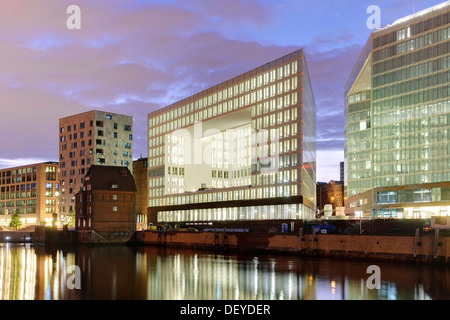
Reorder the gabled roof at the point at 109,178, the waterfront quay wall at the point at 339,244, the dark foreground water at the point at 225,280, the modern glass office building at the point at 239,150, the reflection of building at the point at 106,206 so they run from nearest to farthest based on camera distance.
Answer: the dark foreground water at the point at 225,280
the waterfront quay wall at the point at 339,244
the reflection of building at the point at 106,206
the modern glass office building at the point at 239,150
the gabled roof at the point at 109,178

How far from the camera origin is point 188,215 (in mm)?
139000

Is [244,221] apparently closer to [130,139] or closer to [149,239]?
[149,239]

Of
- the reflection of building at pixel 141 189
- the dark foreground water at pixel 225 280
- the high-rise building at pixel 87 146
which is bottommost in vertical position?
the dark foreground water at pixel 225 280

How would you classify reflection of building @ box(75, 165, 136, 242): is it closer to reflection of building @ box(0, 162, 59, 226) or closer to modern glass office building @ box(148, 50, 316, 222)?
modern glass office building @ box(148, 50, 316, 222)

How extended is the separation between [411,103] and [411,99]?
840 mm

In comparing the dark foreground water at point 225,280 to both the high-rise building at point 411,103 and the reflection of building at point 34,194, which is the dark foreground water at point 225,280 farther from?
the reflection of building at point 34,194

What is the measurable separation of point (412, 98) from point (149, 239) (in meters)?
63.2

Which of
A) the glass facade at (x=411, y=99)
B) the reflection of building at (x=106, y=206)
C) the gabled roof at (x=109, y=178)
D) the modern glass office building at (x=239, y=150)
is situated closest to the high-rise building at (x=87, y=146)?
the modern glass office building at (x=239, y=150)

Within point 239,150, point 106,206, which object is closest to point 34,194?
point 106,206

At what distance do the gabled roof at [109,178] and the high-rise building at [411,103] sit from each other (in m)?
55.6

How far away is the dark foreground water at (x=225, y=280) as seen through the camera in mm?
39406

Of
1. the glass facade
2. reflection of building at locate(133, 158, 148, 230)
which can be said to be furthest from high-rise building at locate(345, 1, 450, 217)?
reflection of building at locate(133, 158, 148, 230)

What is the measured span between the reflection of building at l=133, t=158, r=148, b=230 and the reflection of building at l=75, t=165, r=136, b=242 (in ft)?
196
